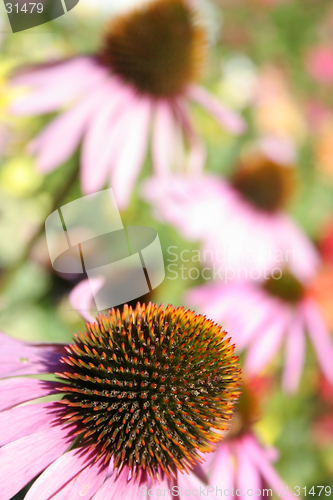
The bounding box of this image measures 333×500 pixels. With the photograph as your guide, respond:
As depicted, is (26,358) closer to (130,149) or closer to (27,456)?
(27,456)

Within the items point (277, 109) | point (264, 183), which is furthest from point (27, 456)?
point (277, 109)

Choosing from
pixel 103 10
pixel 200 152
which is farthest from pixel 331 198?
pixel 103 10

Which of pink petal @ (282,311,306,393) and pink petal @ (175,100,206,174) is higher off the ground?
pink petal @ (175,100,206,174)

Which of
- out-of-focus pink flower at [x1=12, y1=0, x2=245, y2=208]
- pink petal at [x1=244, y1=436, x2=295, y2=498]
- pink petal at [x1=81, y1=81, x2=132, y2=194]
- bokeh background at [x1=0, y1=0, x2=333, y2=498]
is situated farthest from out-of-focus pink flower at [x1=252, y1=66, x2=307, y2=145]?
pink petal at [x1=244, y1=436, x2=295, y2=498]

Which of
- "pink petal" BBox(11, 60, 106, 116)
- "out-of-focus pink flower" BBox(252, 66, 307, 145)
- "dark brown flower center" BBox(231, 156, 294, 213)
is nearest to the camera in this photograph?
"pink petal" BBox(11, 60, 106, 116)

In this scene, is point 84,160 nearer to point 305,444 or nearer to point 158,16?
point 158,16

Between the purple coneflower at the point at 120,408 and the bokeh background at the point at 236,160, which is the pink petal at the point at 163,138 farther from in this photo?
the purple coneflower at the point at 120,408
